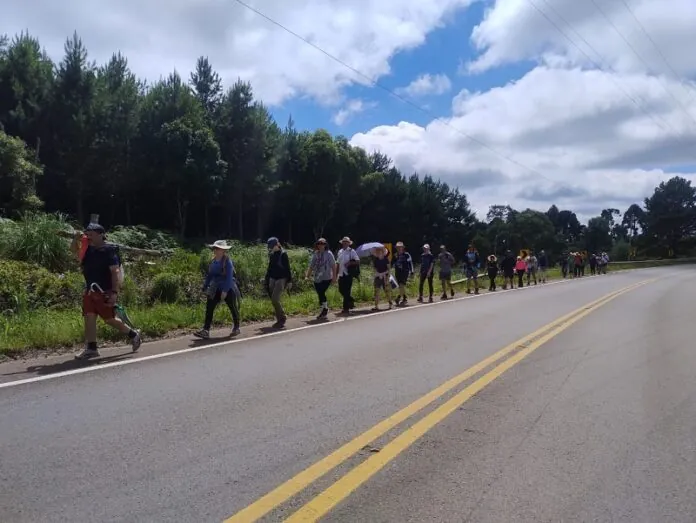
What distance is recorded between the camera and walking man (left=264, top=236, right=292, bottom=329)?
11.3 meters

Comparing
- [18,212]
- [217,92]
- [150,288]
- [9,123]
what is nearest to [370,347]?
[150,288]

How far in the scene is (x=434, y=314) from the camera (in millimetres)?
14031

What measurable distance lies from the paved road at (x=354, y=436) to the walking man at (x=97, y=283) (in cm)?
103

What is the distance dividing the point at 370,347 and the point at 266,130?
3975 centimetres

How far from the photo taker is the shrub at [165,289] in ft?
43.6

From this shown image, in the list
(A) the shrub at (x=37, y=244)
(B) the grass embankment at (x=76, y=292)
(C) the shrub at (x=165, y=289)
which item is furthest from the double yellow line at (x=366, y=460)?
(A) the shrub at (x=37, y=244)

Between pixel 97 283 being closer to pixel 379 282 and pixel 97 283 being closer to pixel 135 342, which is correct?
pixel 135 342

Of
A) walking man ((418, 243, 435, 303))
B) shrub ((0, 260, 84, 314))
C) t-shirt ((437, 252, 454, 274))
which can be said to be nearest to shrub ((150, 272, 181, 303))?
shrub ((0, 260, 84, 314))

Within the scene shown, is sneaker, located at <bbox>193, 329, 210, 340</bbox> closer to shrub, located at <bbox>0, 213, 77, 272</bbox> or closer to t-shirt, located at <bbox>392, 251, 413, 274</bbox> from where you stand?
shrub, located at <bbox>0, 213, 77, 272</bbox>

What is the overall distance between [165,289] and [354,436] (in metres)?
9.48

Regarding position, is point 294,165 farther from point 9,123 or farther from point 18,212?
point 18,212

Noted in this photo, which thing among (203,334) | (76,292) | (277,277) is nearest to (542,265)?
Result: (277,277)

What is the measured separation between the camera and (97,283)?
7.84 m

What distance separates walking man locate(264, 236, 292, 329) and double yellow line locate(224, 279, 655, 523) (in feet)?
14.7
